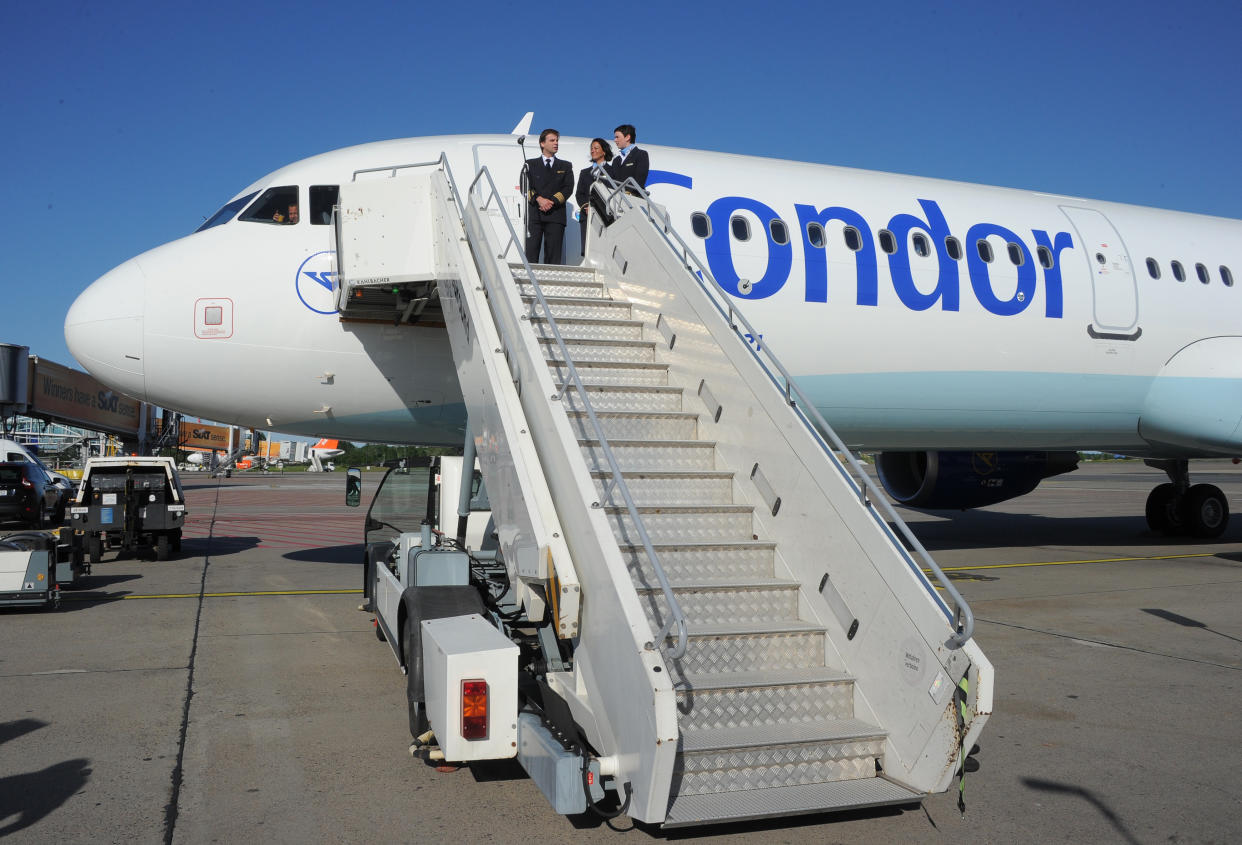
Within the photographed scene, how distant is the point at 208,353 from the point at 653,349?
4.01 meters

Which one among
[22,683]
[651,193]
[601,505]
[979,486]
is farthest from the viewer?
[979,486]

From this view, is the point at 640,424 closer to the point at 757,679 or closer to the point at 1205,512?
the point at 757,679

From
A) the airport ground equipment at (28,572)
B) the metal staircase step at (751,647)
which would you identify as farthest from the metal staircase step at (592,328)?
the airport ground equipment at (28,572)

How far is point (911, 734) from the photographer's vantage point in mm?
4109

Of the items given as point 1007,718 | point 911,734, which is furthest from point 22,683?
point 1007,718

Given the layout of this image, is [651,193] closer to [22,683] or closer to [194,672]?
[194,672]

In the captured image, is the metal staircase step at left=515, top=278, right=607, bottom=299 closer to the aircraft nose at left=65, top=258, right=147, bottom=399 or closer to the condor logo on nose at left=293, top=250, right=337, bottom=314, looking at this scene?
the condor logo on nose at left=293, top=250, right=337, bottom=314

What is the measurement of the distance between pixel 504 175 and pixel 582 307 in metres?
2.52

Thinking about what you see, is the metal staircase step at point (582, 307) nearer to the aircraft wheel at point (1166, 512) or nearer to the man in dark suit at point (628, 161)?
the man in dark suit at point (628, 161)

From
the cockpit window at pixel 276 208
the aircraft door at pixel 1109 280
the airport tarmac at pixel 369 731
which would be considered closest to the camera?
the airport tarmac at pixel 369 731

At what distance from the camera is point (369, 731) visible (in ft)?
17.7

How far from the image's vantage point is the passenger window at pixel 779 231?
31.1 ft

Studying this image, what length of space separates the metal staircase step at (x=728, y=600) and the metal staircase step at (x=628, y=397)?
4.81 feet

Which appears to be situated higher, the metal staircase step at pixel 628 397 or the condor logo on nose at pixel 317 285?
the condor logo on nose at pixel 317 285
